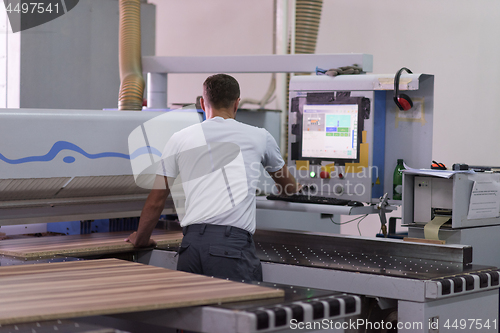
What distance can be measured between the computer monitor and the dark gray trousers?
993 millimetres

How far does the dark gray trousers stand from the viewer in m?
2.46

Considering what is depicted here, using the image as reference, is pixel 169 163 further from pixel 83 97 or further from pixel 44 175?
pixel 83 97

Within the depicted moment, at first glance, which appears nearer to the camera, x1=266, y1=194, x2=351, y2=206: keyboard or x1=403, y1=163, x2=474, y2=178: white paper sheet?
x1=403, y1=163, x2=474, y2=178: white paper sheet

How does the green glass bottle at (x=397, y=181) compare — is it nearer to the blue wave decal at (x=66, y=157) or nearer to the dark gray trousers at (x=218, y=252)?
the dark gray trousers at (x=218, y=252)

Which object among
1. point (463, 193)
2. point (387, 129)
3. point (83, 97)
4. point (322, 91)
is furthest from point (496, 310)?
point (83, 97)

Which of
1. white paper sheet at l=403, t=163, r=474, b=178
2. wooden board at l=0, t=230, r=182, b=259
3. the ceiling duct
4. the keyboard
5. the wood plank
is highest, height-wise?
the ceiling duct

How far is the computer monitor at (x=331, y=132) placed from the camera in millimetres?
3281

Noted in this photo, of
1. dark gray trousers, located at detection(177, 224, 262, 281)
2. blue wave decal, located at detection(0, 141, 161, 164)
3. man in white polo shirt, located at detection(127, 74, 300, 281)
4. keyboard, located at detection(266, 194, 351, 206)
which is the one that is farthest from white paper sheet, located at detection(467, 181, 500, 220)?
blue wave decal, located at detection(0, 141, 161, 164)

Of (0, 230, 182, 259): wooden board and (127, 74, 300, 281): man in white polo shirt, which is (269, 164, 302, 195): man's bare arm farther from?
(0, 230, 182, 259): wooden board

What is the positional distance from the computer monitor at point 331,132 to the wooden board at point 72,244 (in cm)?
88

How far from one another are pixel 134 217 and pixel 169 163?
3.06 ft

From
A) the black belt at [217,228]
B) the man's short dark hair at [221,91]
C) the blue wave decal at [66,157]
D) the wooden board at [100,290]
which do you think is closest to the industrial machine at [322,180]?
the blue wave decal at [66,157]

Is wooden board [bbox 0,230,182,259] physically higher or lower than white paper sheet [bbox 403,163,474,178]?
lower

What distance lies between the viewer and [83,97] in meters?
4.40
